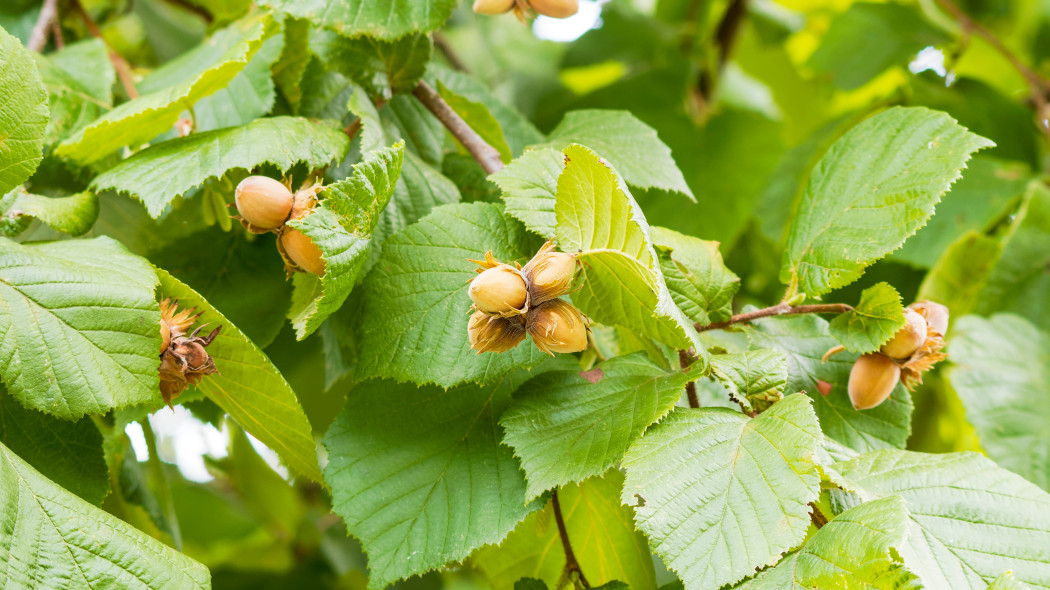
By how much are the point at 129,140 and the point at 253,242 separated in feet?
0.55

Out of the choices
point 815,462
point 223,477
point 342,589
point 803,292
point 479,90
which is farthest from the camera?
point 223,477

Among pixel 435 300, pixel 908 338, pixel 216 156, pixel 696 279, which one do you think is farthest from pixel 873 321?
pixel 216 156

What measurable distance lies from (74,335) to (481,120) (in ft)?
1.58

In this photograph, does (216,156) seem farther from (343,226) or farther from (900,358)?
(900,358)

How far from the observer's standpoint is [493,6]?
2.64ft

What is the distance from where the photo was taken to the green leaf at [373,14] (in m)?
0.80

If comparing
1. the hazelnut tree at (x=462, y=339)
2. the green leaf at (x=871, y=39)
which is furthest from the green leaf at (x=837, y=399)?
the green leaf at (x=871, y=39)

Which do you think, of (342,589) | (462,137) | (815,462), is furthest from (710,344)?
(342,589)

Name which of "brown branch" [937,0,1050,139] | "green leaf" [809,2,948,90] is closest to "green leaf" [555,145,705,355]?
"green leaf" [809,2,948,90]

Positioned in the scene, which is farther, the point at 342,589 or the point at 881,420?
the point at 342,589

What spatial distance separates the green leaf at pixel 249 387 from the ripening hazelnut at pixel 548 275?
22cm

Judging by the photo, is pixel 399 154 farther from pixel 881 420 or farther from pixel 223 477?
pixel 223 477

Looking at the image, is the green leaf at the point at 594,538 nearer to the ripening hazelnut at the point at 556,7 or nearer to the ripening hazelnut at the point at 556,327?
the ripening hazelnut at the point at 556,327

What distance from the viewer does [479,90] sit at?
110cm
